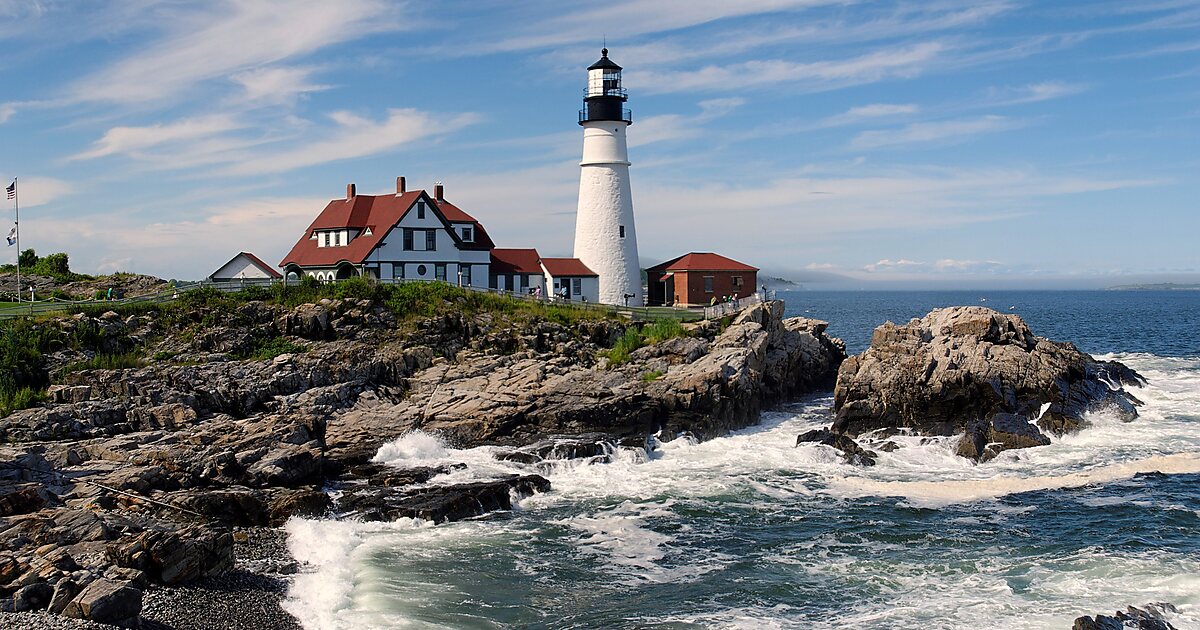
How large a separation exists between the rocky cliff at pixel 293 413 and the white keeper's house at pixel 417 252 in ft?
20.5

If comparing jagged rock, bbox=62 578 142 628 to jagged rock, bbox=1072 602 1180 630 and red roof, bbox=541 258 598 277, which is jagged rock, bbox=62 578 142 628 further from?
red roof, bbox=541 258 598 277

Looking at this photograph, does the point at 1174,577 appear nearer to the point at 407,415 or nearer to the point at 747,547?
Answer: the point at 747,547

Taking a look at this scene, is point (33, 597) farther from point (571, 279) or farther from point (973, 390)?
point (571, 279)

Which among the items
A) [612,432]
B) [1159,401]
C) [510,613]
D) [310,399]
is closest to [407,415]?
[310,399]

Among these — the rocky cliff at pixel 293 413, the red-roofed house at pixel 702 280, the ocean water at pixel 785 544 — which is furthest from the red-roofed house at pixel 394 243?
the ocean water at pixel 785 544

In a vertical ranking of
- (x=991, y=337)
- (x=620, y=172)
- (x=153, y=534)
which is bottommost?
(x=153, y=534)

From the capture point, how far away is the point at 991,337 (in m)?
36.0

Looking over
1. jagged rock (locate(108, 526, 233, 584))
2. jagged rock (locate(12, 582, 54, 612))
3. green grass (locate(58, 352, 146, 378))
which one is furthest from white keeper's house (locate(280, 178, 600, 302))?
jagged rock (locate(12, 582, 54, 612))

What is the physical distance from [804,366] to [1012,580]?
22.4 meters

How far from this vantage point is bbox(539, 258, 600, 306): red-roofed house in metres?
Answer: 46.0

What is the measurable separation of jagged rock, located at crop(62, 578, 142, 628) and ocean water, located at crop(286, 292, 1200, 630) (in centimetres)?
285

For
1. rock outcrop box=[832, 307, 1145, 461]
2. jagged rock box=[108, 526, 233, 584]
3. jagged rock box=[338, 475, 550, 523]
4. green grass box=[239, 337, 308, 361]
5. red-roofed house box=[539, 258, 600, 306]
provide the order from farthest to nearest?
red-roofed house box=[539, 258, 600, 306] < green grass box=[239, 337, 308, 361] < rock outcrop box=[832, 307, 1145, 461] < jagged rock box=[338, 475, 550, 523] < jagged rock box=[108, 526, 233, 584]

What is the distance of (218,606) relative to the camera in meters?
17.4

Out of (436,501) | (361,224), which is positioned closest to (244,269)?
(361,224)
